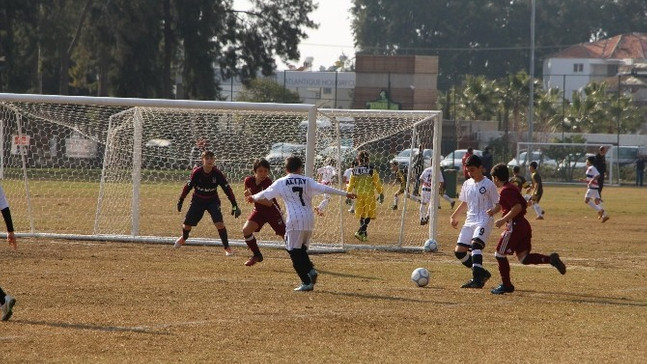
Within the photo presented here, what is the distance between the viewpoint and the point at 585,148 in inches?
2357

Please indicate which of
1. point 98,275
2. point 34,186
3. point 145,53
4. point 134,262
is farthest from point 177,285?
point 145,53

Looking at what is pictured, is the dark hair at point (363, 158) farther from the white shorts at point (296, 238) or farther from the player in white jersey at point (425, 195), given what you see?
the white shorts at point (296, 238)

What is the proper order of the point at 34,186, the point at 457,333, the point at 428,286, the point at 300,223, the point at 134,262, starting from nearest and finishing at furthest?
the point at 457,333 < the point at 300,223 < the point at 428,286 < the point at 134,262 < the point at 34,186

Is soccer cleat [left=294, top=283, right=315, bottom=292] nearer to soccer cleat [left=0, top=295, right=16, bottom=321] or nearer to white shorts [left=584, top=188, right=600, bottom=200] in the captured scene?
soccer cleat [left=0, top=295, right=16, bottom=321]

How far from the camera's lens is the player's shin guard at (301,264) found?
44.3 feet

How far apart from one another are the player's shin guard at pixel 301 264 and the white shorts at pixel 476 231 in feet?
6.74

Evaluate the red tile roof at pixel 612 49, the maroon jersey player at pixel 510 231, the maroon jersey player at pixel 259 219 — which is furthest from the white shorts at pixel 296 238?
the red tile roof at pixel 612 49

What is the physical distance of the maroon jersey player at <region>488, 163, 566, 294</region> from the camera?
13539 mm

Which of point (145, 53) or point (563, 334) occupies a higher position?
point (145, 53)

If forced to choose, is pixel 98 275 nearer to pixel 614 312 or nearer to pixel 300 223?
pixel 300 223

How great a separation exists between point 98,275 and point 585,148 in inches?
1895

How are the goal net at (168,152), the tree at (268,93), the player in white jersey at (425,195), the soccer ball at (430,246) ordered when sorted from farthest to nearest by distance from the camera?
the tree at (268,93)
the player in white jersey at (425,195)
the goal net at (168,152)
the soccer ball at (430,246)

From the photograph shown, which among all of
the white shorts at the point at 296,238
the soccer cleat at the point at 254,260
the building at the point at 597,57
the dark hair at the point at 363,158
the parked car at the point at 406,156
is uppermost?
the building at the point at 597,57

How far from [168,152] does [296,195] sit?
Answer: 39.7 ft
